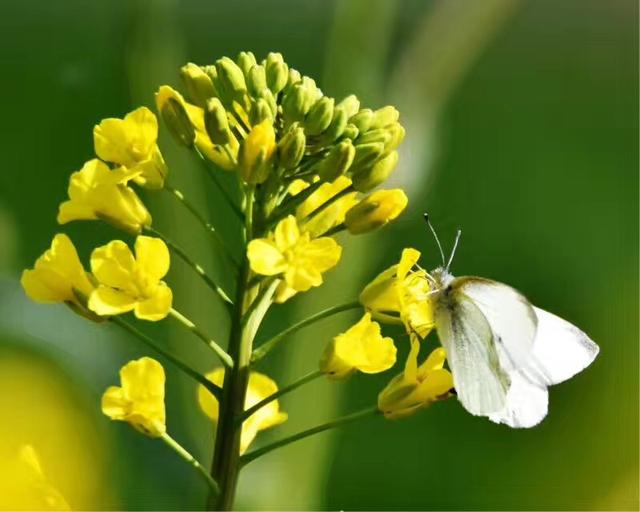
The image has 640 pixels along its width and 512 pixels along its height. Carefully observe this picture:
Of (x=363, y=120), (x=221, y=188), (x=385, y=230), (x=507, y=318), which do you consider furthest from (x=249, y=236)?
(x=385, y=230)

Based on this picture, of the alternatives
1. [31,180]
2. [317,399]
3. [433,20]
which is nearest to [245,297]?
[317,399]

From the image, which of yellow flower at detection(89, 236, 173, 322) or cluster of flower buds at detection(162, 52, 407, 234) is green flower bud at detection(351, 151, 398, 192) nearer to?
cluster of flower buds at detection(162, 52, 407, 234)

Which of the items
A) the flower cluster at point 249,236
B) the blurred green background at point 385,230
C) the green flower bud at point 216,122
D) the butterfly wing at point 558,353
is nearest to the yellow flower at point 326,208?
the flower cluster at point 249,236

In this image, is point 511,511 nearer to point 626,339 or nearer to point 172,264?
point 626,339

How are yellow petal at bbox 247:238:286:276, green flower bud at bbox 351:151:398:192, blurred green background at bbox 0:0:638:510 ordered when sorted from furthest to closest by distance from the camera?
blurred green background at bbox 0:0:638:510
green flower bud at bbox 351:151:398:192
yellow petal at bbox 247:238:286:276

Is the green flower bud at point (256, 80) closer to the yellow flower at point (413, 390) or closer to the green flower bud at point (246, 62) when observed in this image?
the green flower bud at point (246, 62)

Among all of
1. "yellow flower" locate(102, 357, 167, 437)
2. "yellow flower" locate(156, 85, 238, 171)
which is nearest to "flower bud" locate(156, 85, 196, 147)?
"yellow flower" locate(156, 85, 238, 171)
